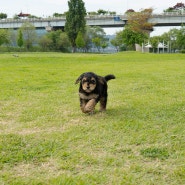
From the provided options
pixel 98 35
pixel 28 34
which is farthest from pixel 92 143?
pixel 98 35

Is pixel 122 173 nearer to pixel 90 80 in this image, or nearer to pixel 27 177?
pixel 27 177

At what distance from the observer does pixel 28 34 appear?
198 ft

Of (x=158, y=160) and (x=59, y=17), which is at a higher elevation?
(x=59, y=17)

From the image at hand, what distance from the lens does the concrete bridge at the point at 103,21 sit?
5506 centimetres

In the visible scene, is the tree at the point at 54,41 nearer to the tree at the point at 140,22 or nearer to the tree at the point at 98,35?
the tree at the point at 98,35

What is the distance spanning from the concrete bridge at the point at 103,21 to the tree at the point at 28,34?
21.4 feet

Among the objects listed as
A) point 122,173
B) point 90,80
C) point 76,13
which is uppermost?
point 76,13

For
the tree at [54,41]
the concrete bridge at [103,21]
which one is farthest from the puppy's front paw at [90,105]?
the tree at [54,41]

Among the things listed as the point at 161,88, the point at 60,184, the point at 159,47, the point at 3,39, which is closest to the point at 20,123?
the point at 60,184

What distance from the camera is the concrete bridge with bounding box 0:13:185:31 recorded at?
5506 cm

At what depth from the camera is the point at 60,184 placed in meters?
2.68

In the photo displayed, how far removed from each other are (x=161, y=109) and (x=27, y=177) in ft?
10.8

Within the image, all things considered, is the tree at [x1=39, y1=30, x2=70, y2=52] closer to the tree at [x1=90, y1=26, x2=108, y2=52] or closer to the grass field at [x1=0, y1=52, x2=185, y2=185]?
the tree at [x1=90, y1=26, x2=108, y2=52]

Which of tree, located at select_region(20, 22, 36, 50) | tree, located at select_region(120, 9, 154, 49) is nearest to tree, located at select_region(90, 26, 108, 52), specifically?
tree, located at select_region(20, 22, 36, 50)
